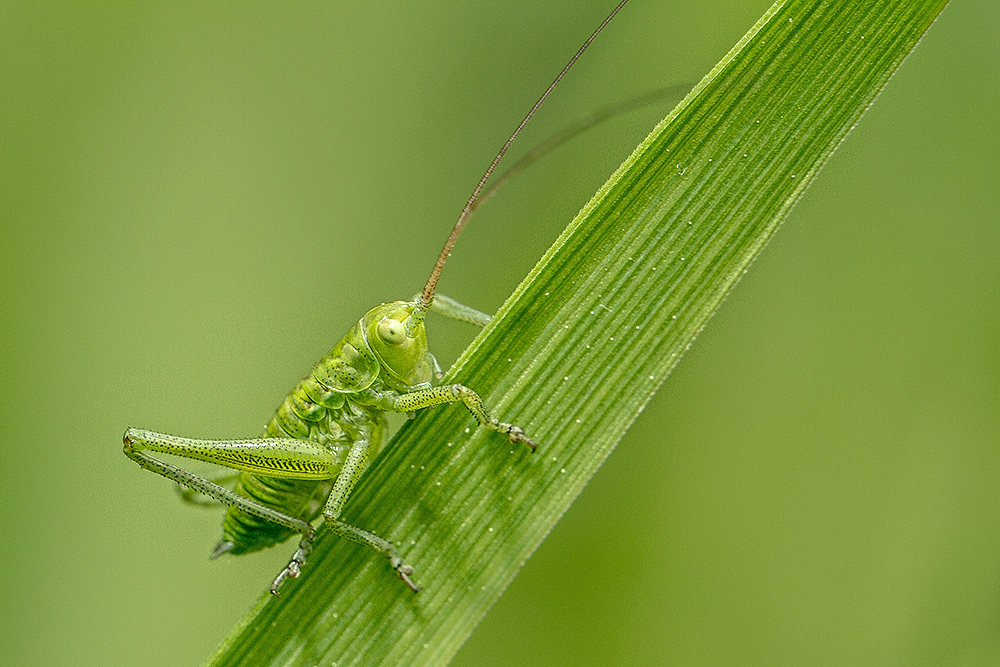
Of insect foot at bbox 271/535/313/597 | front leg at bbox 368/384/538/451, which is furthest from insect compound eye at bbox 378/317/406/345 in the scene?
insect foot at bbox 271/535/313/597

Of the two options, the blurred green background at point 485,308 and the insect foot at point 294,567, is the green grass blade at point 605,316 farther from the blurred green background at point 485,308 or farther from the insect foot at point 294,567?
the blurred green background at point 485,308

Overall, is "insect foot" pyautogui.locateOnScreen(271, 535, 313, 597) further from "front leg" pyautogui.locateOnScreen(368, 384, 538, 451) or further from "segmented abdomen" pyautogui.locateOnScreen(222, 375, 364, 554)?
"front leg" pyautogui.locateOnScreen(368, 384, 538, 451)

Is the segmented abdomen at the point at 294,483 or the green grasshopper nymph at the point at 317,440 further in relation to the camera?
the segmented abdomen at the point at 294,483

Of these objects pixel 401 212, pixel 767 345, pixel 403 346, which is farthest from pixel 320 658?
pixel 401 212

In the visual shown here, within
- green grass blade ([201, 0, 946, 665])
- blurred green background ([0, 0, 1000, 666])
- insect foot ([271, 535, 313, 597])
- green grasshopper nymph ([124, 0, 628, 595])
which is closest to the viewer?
green grass blade ([201, 0, 946, 665])

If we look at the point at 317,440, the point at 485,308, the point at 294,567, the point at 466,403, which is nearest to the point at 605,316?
the point at 466,403

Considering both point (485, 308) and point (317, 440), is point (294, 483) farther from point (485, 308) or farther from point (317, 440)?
point (485, 308)

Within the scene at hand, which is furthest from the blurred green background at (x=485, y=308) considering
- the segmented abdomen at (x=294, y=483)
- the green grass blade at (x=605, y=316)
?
the green grass blade at (x=605, y=316)
